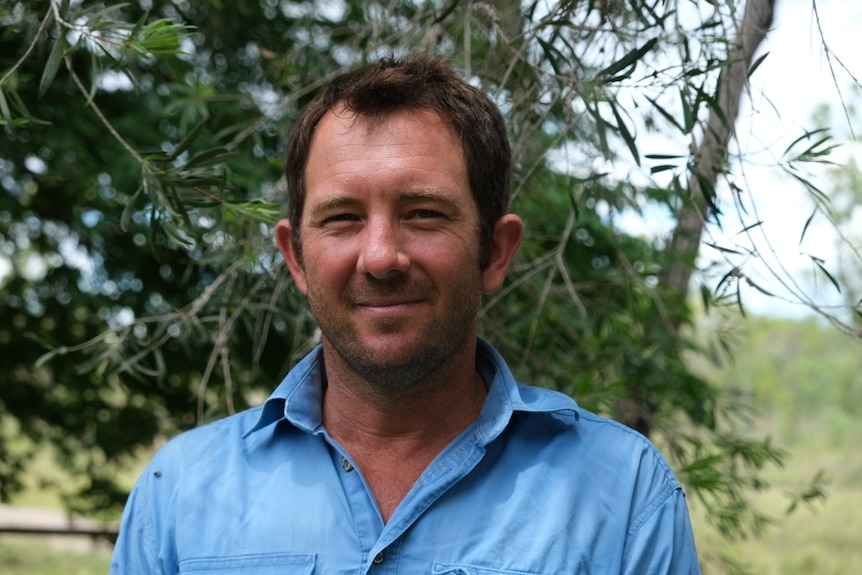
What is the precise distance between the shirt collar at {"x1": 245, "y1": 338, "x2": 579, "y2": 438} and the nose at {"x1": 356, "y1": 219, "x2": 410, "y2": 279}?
13.5 inches

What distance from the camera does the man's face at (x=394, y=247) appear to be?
175cm

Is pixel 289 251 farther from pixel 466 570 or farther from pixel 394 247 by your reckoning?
pixel 466 570

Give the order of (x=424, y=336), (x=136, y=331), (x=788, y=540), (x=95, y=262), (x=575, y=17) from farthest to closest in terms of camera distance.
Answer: (x=788, y=540) → (x=95, y=262) → (x=136, y=331) → (x=575, y=17) → (x=424, y=336)

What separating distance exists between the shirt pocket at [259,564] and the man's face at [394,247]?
0.36 metres

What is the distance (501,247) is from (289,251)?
18.4 inches

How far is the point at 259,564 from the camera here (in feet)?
5.67

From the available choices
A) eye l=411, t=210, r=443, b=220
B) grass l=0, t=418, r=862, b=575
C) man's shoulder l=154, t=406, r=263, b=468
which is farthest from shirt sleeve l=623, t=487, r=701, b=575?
grass l=0, t=418, r=862, b=575

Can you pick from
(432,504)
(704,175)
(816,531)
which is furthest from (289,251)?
(816,531)

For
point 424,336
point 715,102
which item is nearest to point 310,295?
point 424,336

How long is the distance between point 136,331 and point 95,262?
2.27 ft

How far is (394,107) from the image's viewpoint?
186cm

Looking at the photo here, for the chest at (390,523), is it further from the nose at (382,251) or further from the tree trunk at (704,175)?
the tree trunk at (704,175)

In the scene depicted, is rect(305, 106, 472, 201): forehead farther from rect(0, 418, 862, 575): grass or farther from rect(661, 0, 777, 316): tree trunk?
rect(0, 418, 862, 575): grass

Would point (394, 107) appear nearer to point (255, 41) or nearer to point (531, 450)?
point (531, 450)
